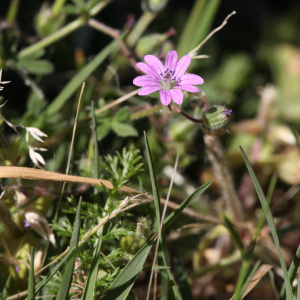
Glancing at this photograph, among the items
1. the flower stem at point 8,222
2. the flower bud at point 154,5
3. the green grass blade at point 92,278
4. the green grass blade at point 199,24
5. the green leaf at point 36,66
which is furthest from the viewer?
the green grass blade at point 199,24

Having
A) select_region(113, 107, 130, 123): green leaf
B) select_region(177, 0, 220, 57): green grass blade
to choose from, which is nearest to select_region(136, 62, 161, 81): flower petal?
select_region(113, 107, 130, 123): green leaf

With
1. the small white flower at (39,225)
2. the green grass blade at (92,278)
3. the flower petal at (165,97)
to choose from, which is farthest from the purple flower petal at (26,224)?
the flower petal at (165,97)

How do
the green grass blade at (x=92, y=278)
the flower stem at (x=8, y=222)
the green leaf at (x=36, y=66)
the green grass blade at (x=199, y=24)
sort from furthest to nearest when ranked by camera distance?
the green grass blade at (x=199, y=24) < the green leaf at (x=36, y=66) < the flower stem at (x=8, y=222) < the green grass blade at (x=92, y=278)

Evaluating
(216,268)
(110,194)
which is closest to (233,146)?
(216,268)

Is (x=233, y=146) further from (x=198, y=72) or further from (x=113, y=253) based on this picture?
(x=113, y=253)

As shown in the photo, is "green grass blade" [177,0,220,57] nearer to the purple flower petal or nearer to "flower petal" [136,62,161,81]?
"flower petal" [136,62,161,81]

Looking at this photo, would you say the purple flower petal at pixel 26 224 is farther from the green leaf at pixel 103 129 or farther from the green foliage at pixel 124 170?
the green leaf at pixel 103 129
